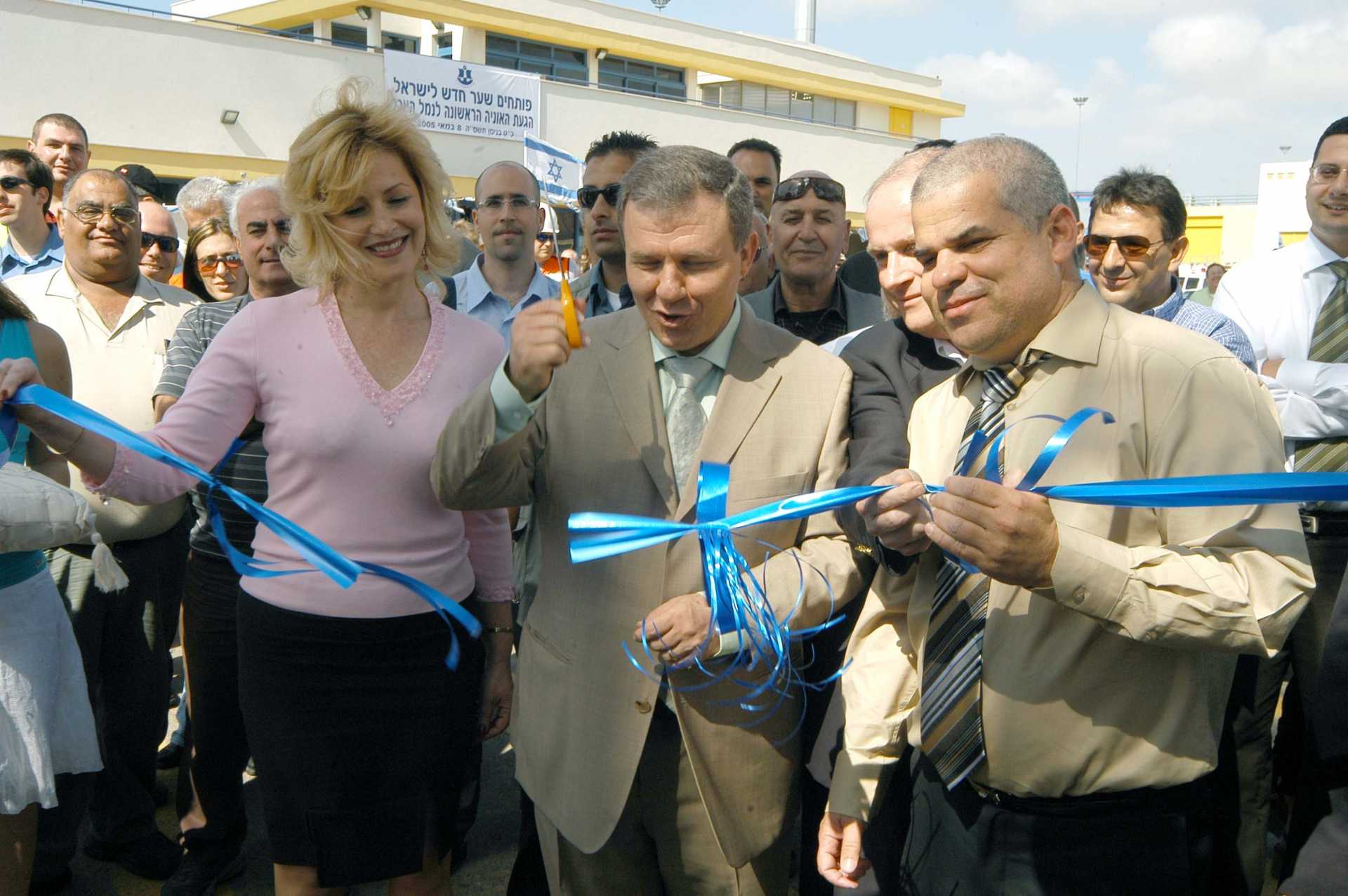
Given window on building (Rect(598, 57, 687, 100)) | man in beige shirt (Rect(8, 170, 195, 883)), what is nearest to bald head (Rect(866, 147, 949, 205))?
man in beige shirt (Rect(8, 170, 195, 883))

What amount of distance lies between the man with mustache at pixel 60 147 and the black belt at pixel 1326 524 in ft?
22.4

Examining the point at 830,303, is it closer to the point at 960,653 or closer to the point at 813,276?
the point at 813,276

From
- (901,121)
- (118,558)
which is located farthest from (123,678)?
(901,121)

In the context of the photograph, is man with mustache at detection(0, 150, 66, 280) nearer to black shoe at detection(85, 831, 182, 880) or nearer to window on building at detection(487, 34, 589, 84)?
black shoe at detection(85, 831, 182, 880)

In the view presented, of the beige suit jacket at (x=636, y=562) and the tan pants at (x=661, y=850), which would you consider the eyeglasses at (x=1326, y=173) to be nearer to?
the beige suit jacket at (x=636, y=562)

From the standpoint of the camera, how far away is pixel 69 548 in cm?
383

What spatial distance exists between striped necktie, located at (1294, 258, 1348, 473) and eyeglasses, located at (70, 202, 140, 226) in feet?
15.0

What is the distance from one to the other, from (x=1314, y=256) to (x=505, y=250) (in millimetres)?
3570

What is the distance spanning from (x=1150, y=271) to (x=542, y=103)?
24076 millimetres

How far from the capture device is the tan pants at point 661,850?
2645 millimetres

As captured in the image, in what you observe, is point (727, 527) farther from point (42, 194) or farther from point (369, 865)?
point (42, 194)

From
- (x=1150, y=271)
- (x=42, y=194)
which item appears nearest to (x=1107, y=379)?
(x=1150, y=271)

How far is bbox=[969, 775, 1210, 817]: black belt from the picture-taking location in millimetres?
2135

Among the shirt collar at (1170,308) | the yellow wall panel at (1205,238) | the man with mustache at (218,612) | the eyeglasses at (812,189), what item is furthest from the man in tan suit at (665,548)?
the yellow wall panel at (1205,238)
